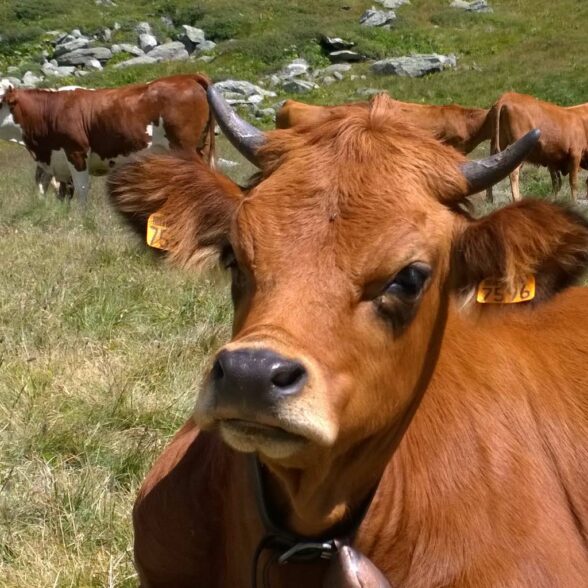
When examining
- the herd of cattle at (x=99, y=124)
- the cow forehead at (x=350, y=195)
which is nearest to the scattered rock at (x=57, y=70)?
the herd of cattle at (x=99, y=124)

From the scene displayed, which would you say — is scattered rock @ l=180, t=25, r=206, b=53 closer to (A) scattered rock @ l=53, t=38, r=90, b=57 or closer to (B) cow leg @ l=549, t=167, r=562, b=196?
(A) scattered rock @ l=53, t=38, r=90, b=57

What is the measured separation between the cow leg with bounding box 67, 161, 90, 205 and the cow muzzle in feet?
39.7

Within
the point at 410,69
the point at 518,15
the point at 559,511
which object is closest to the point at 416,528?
the point at 559,511

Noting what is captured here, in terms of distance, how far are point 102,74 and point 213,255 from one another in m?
40.4

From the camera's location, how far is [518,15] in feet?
148

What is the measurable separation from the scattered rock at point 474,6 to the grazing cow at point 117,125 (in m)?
35.0

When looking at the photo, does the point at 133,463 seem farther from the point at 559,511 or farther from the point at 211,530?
the point at 559,511

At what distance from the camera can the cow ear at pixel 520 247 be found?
268cm

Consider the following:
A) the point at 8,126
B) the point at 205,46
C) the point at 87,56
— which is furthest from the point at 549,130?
the point at 87,56

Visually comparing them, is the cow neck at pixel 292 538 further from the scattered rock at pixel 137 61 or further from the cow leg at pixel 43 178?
the scattered rock at pixel 137 61

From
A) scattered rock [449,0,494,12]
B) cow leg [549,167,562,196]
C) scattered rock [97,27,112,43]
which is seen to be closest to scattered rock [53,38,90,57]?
scattered rock [97,27,112,43]

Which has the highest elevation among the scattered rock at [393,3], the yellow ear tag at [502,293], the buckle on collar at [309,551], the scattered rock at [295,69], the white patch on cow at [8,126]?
the yellow ear tag at [502,293]

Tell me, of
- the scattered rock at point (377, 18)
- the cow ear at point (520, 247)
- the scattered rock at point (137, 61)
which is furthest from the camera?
the scattered rock at point (377, 18)

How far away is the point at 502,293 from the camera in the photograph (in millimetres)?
2787
